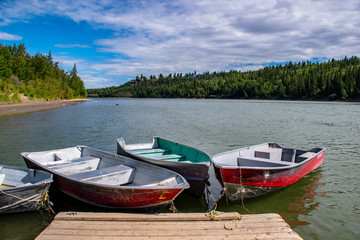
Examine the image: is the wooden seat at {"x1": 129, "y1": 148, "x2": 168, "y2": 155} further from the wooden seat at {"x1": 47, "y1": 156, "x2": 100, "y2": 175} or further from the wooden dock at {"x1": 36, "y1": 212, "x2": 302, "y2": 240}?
the wooden dock at {"x1": 36, "y1": 212, "x2": 302, "y2": 240}

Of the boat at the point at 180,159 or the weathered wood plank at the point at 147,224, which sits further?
the boat at the point at 180,159

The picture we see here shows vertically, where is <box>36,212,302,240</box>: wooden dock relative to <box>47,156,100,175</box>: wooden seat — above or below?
below

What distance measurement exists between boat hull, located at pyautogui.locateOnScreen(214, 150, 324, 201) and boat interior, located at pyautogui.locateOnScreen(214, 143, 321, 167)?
2.22 ft

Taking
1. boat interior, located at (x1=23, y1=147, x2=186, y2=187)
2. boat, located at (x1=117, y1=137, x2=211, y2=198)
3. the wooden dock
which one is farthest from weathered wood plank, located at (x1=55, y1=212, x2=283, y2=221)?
boat, located at (x1=117, y1=137, x2=211, y2=198)

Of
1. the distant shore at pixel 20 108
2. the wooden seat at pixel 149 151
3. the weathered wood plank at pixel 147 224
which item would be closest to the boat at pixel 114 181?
the weathered wood plank at pixel 147 224

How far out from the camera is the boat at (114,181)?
6.86 m

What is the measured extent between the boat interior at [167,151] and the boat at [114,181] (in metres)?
1.45

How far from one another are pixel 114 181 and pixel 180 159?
3267mm

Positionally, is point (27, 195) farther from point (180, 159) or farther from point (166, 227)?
point (180, 159)

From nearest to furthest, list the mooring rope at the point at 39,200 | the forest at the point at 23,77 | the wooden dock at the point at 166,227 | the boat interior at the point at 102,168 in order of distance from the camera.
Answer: the wooden dock at the point at 166,227
the mooring rope at the point at 39,200
the boat interior at the point at 102,168
the forest at the point at 23,77

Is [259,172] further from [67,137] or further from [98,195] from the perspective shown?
[67,137]

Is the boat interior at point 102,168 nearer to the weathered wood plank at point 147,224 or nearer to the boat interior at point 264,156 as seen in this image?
the weathered wood plank at point 147,224

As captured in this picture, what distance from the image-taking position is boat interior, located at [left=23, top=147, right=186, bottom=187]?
8023mm

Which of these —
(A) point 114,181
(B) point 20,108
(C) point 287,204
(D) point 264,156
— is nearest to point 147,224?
(A) point 114,181
